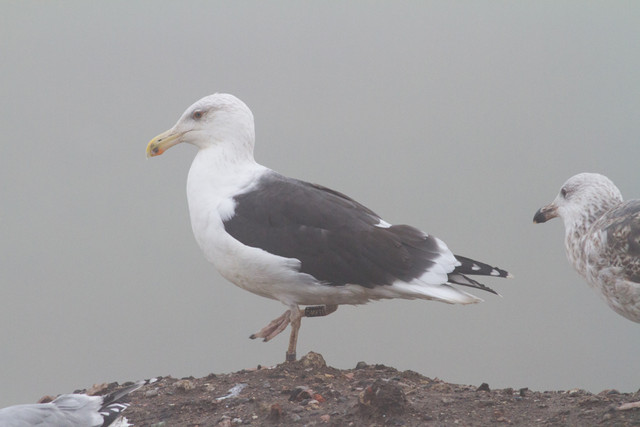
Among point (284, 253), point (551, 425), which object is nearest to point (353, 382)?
point (284, 253)

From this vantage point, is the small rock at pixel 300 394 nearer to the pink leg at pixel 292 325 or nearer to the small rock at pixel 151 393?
the pink leg at pixel 292 325

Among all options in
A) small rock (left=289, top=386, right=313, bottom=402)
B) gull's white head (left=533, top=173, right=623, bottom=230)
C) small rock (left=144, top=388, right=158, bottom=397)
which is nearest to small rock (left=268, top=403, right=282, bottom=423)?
small rock (left=289, top=386, right=313, bottom=402)

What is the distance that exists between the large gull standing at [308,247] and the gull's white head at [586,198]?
2.72 feet

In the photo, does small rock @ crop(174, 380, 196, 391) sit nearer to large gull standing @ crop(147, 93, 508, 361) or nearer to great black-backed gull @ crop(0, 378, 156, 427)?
great black-backed gull @ crop(0, 378, 156, 427)

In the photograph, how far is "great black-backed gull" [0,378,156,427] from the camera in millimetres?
5062

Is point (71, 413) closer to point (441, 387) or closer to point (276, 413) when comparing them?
point (276, 413)

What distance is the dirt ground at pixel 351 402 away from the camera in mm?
5118

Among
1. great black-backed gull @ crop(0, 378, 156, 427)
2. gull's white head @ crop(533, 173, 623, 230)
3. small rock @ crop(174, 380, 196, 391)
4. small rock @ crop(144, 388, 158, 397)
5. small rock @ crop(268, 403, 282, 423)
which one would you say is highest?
gull's white head @ crop(533, 173, 623, 230)

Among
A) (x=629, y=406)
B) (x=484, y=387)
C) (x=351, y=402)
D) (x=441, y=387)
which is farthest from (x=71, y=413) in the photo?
(x=629, y=406)

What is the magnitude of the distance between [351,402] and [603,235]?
7.28 ft

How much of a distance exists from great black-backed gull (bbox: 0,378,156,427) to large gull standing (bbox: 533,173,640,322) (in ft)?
11.1

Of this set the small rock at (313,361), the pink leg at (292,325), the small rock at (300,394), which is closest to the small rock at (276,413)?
the small rock at (300,394)

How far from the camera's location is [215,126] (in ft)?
21.6

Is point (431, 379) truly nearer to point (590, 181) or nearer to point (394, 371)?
point (394, 371)
